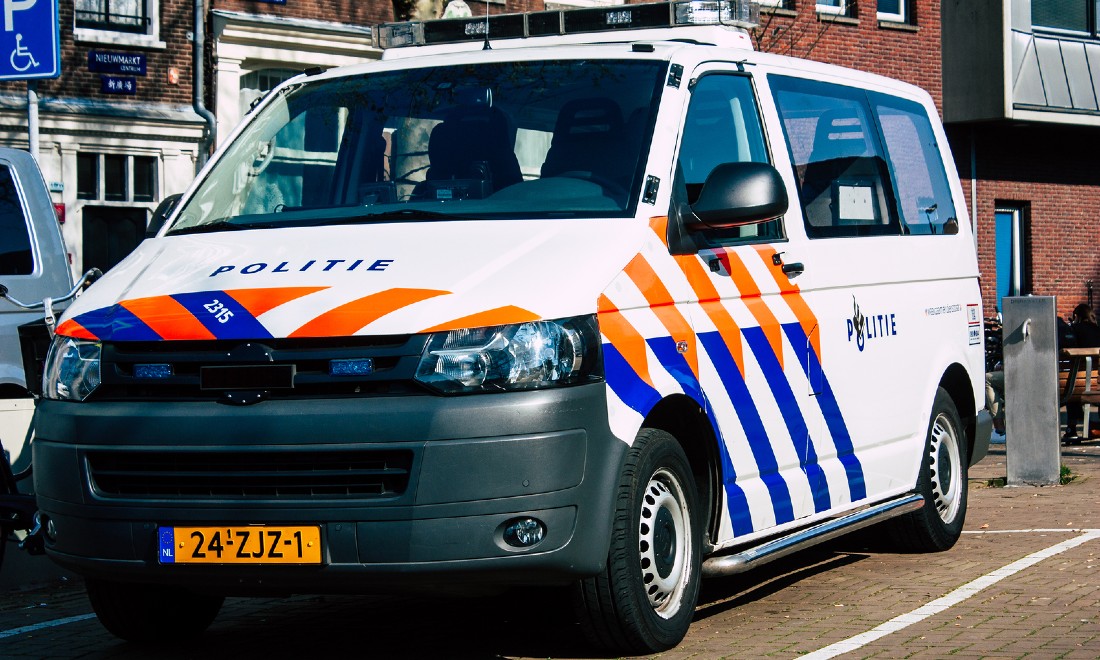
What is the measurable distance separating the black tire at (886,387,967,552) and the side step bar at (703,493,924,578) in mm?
328

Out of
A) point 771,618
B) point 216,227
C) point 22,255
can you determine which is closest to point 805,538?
point 771,618

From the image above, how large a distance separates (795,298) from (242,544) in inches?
103

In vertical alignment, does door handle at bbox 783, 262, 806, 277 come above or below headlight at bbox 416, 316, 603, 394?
above

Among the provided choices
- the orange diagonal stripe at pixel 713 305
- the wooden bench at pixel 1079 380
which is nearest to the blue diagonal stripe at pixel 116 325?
the orange diagonal stripe at pixel 713 305

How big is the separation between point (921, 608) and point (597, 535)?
2173mm

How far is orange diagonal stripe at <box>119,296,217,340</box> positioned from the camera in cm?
554

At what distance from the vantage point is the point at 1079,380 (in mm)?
16531

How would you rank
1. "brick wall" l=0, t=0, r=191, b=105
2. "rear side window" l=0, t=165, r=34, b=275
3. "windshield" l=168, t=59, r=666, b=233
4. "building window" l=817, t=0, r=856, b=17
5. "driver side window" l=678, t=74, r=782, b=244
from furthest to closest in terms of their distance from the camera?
"building window" l=817, t=0, r=856, b=17, "brick wall" l=0, t=0, r=191, b=105, "rear side window" l=0, t=165, r=34, b=275, "driver side window" l=678, t=74, r=782, b=244, "windshield" l=168, t=59, r=666, b=233

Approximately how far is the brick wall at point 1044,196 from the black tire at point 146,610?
25717 millimetres

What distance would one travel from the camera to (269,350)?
5426 mm

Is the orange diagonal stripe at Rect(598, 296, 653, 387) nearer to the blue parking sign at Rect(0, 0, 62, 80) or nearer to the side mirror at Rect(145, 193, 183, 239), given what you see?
the side mirror at Rect(145, 193, 183, 239)

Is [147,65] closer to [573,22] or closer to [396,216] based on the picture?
[573,22]

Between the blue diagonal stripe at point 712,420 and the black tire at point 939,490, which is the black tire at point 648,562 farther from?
the black tire at point 939,490

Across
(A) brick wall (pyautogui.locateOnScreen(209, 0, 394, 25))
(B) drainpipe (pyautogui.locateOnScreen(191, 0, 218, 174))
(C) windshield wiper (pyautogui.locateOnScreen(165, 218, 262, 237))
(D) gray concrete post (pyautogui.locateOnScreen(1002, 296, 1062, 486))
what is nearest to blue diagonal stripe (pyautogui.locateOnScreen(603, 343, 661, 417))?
(C) windshield wiper (pyautogui.locateOnScreen(165, 218, 262, 237))
